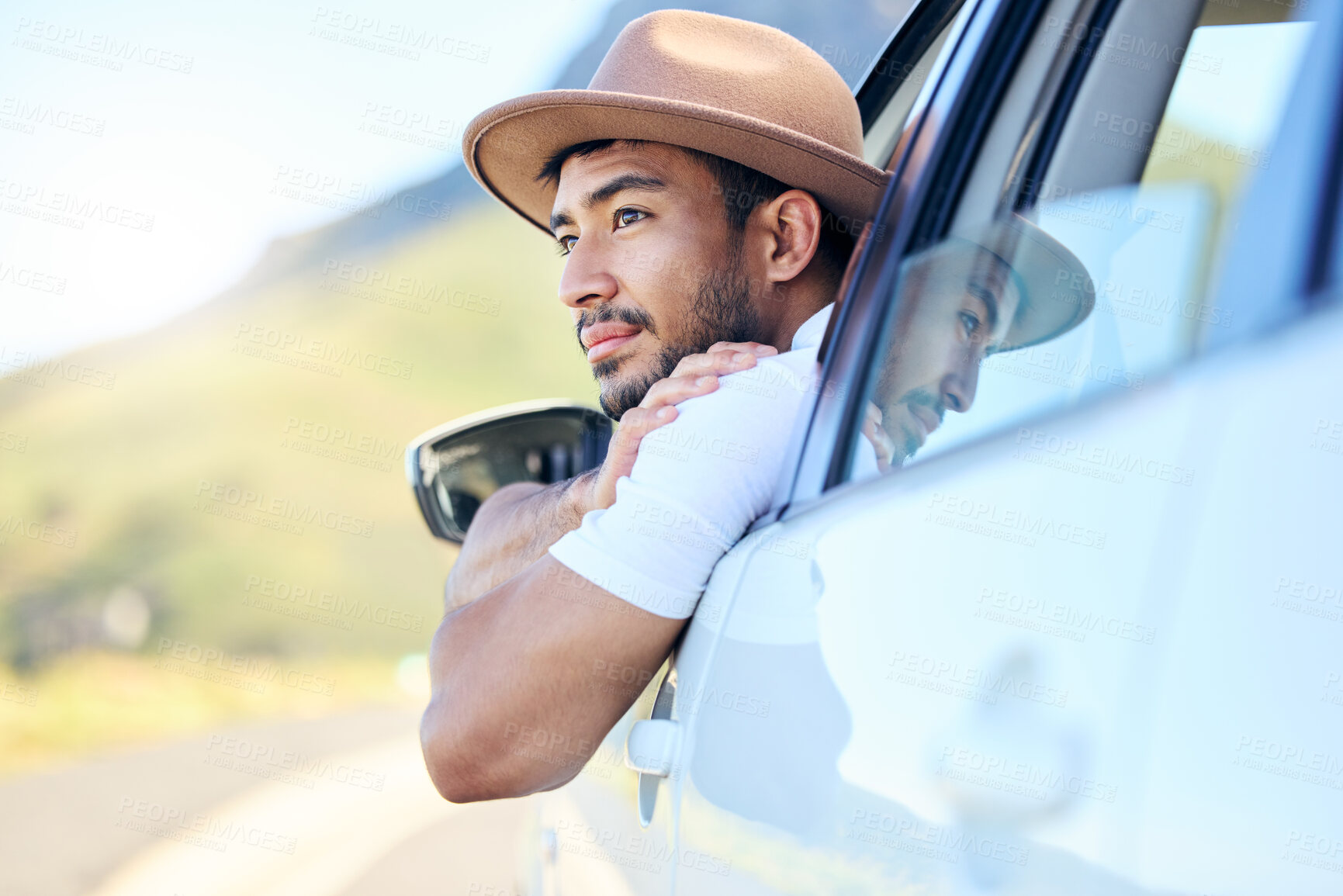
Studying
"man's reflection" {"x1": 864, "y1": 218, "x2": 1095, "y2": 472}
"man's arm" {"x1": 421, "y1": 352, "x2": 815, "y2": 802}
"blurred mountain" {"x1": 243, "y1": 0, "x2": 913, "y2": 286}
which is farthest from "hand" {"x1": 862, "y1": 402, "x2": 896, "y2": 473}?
"blurred mountain" {"x1": 243, "y1": 0, "x2": 913, "y2": 286}

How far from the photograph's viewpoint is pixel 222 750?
778 centimetres

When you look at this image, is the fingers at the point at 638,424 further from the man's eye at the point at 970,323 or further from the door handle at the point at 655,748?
the man's eye at the point at 970,323

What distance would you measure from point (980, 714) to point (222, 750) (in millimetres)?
8115

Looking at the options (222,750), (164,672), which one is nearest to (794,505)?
(222,750)

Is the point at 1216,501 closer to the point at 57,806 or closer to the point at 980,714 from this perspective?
the point at 980,714

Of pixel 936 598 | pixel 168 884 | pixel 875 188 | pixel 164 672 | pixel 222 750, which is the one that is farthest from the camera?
pixel 164 672

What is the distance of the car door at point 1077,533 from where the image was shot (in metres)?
0.64

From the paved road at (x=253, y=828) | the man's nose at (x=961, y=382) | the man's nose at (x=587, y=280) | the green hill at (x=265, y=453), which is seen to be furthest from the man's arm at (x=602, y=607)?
the green hill at (x=265, y=453)

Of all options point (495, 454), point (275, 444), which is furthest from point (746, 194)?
point (275, 444)

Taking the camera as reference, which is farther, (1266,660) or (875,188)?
(875,188)

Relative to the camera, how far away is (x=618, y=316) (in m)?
2.43

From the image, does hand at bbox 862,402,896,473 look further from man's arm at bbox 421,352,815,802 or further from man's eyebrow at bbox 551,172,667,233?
man's eyebrow at bbox 551,172,667,233

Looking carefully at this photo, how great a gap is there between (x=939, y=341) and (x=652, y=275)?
1194mm

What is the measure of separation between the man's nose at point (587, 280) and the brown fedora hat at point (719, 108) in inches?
12.2
